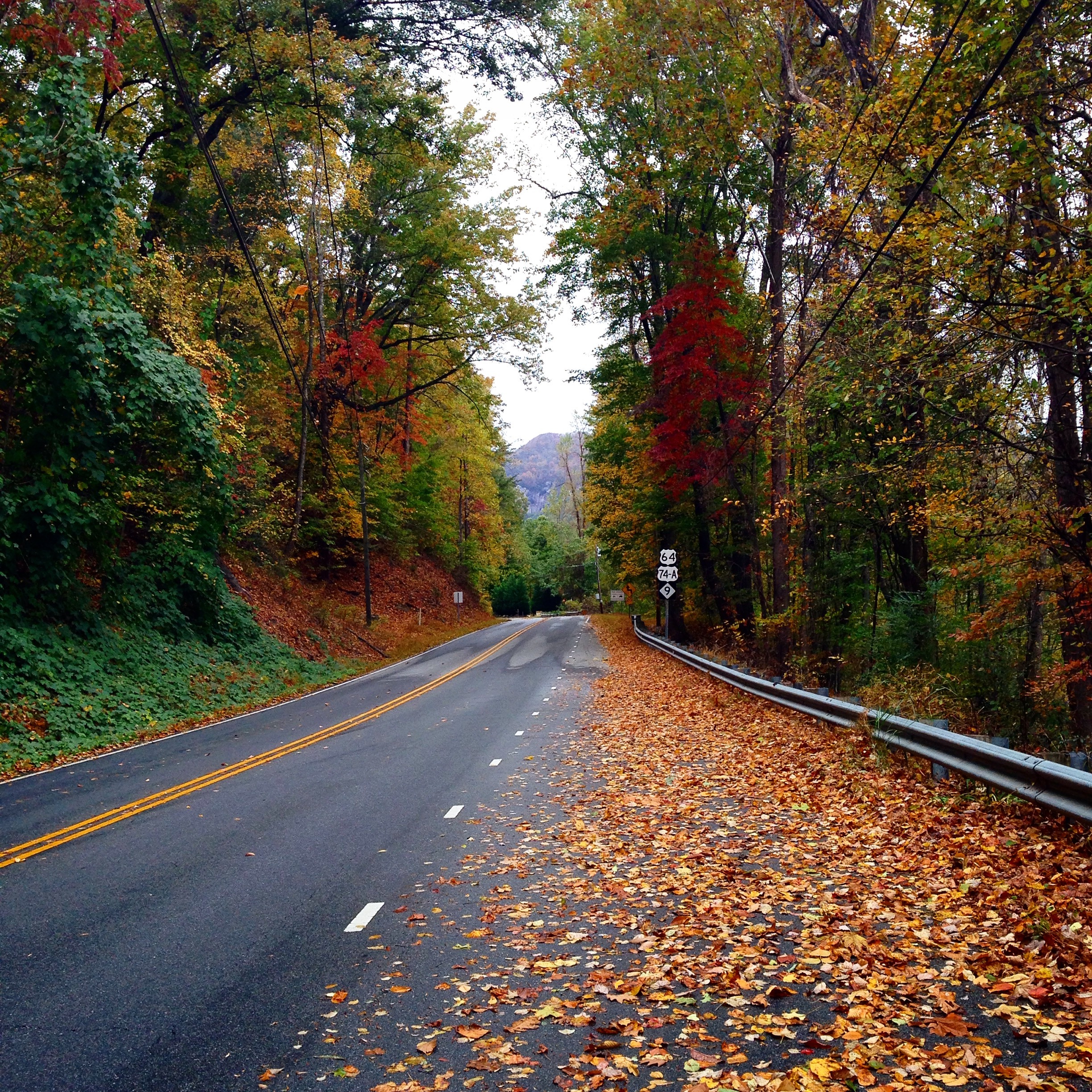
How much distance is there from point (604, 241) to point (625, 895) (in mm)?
21120

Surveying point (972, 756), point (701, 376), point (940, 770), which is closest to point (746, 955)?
point (972, 756)

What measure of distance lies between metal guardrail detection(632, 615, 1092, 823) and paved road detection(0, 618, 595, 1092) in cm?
414

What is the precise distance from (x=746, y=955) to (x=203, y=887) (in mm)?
4014

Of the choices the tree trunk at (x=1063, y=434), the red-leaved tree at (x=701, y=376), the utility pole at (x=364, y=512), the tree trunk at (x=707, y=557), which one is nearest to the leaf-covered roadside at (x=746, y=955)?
the tree trunk at (x=1063, y=434)

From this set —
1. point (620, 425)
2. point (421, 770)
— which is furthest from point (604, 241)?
point (421, 770)

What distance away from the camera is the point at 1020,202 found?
8727 mm

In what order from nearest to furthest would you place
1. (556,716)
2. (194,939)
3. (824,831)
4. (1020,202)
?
1. (194,939)
2. (824,831)
3. (1020,202)
4. (556,716)

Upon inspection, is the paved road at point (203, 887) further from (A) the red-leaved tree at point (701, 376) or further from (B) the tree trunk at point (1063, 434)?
(A) the red-leaved tree at point (701, 376)

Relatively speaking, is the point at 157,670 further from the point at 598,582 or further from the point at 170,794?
the point at 598,582

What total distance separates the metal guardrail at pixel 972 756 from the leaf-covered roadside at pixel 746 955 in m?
0.23

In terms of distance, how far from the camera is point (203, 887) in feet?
20.3

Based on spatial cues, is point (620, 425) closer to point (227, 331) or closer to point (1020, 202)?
point (227, 331)

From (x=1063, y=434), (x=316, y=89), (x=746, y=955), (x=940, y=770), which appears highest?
(x=316, y=89)

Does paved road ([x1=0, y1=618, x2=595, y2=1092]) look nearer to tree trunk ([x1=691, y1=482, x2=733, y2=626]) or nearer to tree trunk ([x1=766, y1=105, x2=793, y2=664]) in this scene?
tree trunk ([x1=766, y1=105, x2=793, y2=664])
